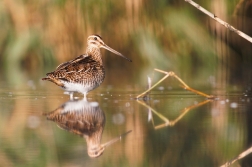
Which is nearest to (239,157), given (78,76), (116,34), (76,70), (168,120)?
(168,120)

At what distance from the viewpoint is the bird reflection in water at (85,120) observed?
5.68 m

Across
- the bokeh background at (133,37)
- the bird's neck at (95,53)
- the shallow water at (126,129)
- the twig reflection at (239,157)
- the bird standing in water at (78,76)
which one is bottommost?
the twig reflection at (239,157)

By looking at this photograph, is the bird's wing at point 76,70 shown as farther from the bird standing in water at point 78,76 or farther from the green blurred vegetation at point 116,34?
the green blurred vegetation at point 116,34

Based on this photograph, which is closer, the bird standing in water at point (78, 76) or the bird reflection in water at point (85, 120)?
the bird reflection in water at point (85, 120)

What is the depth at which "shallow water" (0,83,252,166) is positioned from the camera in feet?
17.0

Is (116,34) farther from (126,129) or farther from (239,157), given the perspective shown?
(239,157)

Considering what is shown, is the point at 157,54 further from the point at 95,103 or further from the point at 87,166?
the point at 87,166

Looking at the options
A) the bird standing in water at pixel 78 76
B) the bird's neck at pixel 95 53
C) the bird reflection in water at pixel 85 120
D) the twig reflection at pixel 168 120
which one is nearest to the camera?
the bird reflection in water at pixel 85 120

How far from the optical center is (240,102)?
862 cm

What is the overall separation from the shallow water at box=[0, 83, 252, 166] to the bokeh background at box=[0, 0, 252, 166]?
3.05 meters

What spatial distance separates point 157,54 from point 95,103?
4.82 metres

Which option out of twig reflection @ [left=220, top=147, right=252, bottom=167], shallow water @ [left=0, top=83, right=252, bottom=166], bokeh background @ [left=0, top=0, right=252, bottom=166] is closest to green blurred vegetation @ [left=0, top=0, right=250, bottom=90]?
bokeh background @ [left=0, top=0, right=252, bottom=166]

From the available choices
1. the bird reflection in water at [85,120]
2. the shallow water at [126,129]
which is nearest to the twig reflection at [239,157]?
the shallow water at [126,129]

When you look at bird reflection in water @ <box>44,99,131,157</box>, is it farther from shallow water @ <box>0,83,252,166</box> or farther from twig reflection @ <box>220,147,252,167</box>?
twig reflection @ <box>220,147,252,167</box>
